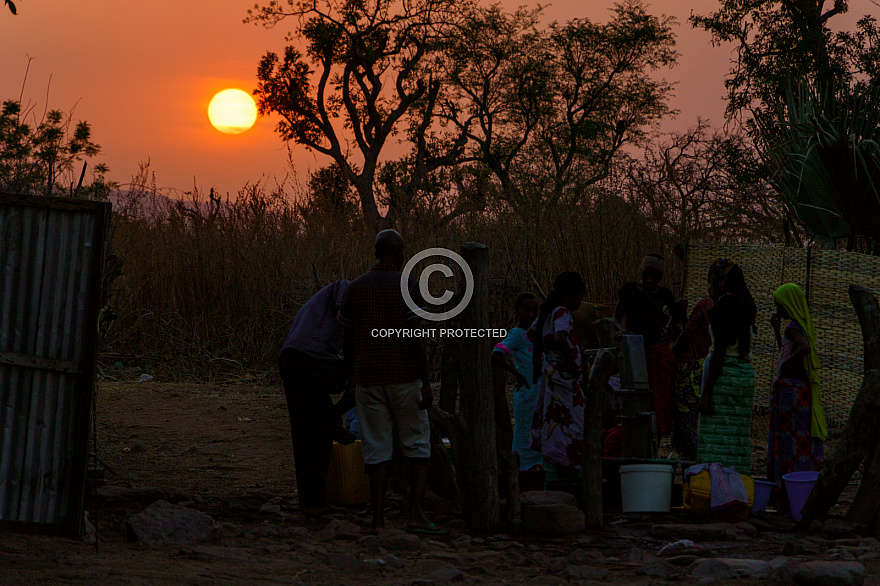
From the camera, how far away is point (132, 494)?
6012 millimetres

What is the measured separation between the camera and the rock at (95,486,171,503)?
19.4 ft

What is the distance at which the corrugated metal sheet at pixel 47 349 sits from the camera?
4379 mm

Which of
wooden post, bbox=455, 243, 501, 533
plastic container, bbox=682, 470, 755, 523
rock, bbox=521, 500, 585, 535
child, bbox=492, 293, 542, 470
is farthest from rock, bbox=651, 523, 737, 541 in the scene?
child, bbox=492, 293, 542, 470

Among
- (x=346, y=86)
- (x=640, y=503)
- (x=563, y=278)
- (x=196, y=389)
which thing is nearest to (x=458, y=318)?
(x=563, y=278)

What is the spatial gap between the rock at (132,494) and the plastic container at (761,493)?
385cm

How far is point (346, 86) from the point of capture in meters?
31.4

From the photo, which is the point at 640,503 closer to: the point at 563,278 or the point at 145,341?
the point at 563,278

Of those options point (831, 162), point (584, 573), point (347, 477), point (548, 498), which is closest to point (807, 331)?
point (548, 498)

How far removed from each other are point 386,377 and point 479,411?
603 millimetres

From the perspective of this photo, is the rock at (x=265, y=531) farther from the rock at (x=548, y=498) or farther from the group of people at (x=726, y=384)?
the group of people at (x=726, y=384)

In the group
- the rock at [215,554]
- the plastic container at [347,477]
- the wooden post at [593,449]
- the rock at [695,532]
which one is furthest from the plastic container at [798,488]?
the rock at [215,554]

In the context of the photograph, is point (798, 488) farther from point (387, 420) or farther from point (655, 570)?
point (387, 420)

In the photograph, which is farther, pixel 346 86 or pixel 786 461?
pixel 346 86

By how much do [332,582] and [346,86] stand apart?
2850 cm
